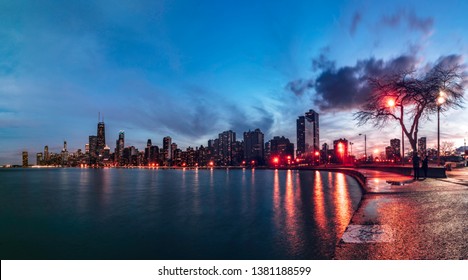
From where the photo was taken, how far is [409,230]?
29.6ft

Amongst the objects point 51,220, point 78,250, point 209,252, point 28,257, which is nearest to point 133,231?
point 78,250

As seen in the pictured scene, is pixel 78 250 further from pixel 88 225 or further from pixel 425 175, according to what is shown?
pixel 425 175

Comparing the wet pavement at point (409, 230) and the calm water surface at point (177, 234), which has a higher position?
the wet pavement at point (409, 230)

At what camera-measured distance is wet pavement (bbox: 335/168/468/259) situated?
7.34 meters

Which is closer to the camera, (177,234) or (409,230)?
(409,230)

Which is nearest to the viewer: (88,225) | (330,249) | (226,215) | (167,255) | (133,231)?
(330,249)

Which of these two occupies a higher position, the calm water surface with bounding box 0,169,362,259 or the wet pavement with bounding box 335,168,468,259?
the wet pavement with bounding box 335,168,468,259

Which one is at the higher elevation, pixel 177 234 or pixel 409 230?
pixel 409 230

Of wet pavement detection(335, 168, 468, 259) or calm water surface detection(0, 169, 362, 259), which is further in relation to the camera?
calm water surface detection(0, 169, 362, 259)

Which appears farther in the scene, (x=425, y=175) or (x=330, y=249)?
(x=425, y=175)

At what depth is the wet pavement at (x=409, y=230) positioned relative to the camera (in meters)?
7.34

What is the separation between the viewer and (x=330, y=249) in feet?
35.9

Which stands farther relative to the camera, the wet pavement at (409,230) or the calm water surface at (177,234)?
the calm water surface at (177,234)

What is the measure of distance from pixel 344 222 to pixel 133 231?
10518 mm
